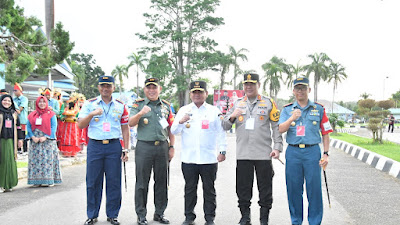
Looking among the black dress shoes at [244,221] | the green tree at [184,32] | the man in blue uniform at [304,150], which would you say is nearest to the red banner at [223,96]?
the green tree at [184,32]

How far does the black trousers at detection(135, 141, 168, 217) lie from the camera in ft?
18.5

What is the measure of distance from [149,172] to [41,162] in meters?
3.82

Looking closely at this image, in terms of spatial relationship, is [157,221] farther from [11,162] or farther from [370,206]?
[11,162]

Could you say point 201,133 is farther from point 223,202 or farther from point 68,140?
point 68,140

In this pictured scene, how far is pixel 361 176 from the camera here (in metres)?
9.66

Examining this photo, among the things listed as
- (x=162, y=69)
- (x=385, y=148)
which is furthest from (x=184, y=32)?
(x=385, y=148)

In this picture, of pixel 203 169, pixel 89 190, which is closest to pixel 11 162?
pixel 89 190

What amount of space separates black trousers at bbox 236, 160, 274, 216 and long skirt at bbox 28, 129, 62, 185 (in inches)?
189

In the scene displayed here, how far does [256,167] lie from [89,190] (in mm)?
2385

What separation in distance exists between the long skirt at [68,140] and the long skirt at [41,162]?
4.75 m

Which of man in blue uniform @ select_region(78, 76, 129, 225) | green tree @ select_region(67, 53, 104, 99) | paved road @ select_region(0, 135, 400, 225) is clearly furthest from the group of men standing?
green tree @ select_region(67, 53, 104, 99)

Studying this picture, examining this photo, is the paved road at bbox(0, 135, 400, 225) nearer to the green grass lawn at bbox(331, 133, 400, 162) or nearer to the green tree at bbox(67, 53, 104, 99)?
the green grass lawn at bbox(331, 133, 400, 162)

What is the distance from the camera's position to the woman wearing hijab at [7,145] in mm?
7914

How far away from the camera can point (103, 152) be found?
5.68 metres
